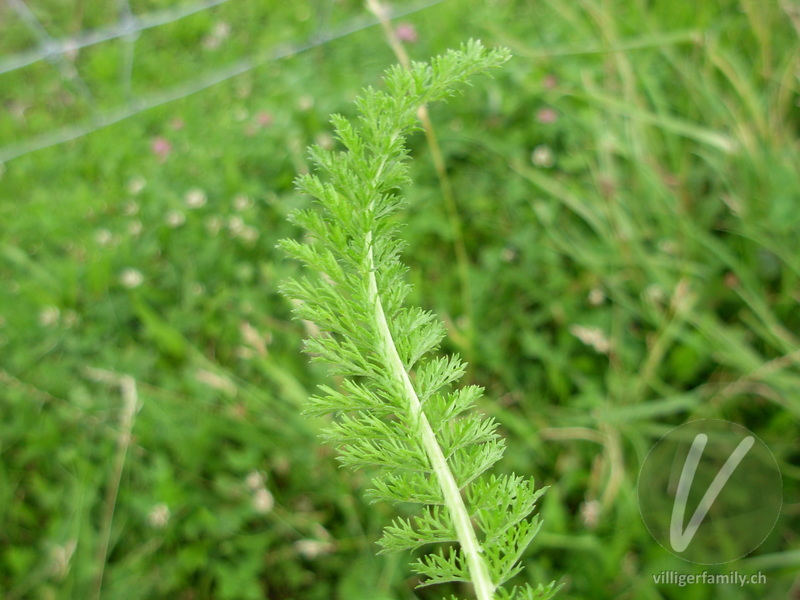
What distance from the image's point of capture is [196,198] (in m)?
2.04

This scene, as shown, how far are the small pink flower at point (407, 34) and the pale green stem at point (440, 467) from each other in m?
2.17

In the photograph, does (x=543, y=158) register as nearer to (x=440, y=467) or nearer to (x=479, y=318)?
(x=479, y=318)

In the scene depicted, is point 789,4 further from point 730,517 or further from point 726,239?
point 730,517

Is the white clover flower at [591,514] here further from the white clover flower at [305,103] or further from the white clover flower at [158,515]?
the white clover flower at [305,103]

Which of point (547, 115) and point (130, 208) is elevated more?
point (130, 208)

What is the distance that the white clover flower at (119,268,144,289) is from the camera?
1.90m

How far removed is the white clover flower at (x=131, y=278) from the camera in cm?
190

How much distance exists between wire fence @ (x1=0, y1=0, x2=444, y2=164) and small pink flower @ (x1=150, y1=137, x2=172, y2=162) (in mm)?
238

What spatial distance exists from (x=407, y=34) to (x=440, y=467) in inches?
88.7

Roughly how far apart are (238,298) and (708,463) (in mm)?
1249

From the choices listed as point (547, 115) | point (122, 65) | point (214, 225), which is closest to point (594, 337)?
point (547, 115)

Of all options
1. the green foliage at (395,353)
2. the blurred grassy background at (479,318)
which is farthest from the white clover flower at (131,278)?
the green foliage at (395,353)

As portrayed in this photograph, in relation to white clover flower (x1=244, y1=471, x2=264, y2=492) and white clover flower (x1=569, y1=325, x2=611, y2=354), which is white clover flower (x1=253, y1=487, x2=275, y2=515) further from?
white clover flower (x1=569, y1=325, x2=611, y2=354)

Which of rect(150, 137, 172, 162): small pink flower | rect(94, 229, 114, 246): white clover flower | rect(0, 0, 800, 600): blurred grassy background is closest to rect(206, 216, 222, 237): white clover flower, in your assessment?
rect(0, 0, 800, 600): blurred grassy background
